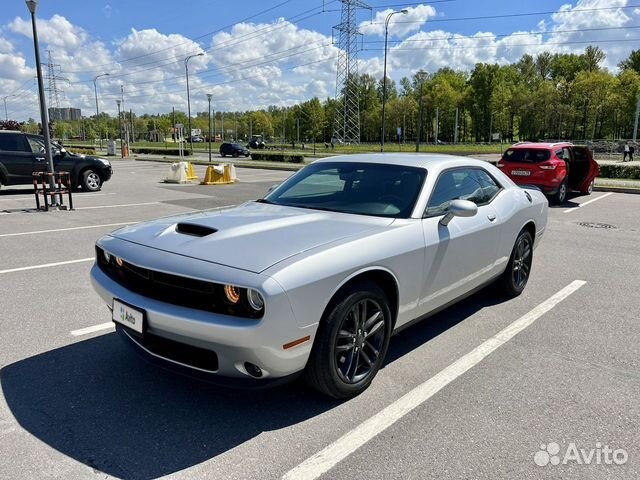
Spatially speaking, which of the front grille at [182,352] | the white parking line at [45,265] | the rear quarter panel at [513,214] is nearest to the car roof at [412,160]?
the rear quarter panel at [513,214]

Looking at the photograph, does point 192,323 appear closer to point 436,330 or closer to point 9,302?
point 436,330

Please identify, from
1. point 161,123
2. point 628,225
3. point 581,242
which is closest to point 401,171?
point 581,242

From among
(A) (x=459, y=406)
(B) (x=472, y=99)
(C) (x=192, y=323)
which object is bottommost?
(A) (x=459, y=406)

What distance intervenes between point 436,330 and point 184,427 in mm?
Result: 2394

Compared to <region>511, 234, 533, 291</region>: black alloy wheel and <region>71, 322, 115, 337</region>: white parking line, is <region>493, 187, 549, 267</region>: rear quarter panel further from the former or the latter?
<region>71, 322, 115, 337</region>: white parking line

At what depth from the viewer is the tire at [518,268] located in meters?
5.00

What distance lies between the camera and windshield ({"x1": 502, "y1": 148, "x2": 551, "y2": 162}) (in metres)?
12.9

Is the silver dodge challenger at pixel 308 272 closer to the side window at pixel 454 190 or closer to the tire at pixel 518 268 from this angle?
the side window at pixel 454 190

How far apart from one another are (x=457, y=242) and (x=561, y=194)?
11125 millimetres

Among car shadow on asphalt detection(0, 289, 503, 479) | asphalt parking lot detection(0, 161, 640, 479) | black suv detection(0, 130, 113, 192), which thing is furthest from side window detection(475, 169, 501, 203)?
black suv detection(0, 130, 113, 192)

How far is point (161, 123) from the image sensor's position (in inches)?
5969

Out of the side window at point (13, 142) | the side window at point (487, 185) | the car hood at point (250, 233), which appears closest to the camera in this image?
the car hood at point (250, 233)

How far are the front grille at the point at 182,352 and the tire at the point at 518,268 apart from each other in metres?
3.43

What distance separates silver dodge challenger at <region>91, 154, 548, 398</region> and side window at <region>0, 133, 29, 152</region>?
42.8 ft
